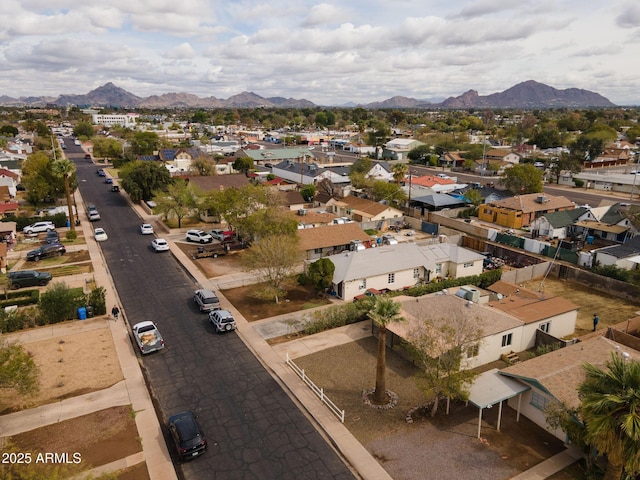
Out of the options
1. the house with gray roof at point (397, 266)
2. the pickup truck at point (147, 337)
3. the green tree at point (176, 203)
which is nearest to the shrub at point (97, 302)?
the pickup truck at point (147, 337)

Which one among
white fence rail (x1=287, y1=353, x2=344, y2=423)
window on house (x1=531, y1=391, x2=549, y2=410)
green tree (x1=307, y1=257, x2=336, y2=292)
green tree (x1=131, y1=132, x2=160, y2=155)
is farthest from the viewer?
green tree (x1=131, y1=132, x2=160, y2=155)

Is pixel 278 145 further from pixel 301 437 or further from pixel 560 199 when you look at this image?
pixel 301 437

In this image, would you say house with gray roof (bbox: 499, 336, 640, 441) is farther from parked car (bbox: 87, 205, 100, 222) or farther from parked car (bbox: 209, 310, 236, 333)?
parked car (bbox: 87, 205, 100, 222)

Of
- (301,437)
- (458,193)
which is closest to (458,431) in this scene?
(301,437)

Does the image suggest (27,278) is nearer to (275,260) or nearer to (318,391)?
(275,260)

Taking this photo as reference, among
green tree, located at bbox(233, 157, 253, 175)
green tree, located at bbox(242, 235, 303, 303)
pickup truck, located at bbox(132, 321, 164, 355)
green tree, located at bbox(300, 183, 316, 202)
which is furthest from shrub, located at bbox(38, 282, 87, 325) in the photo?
green tree, located at bbox(233, 157, 253, 175)

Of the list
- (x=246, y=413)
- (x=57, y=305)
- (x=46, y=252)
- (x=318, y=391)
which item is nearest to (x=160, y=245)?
(x=46, y=252)
